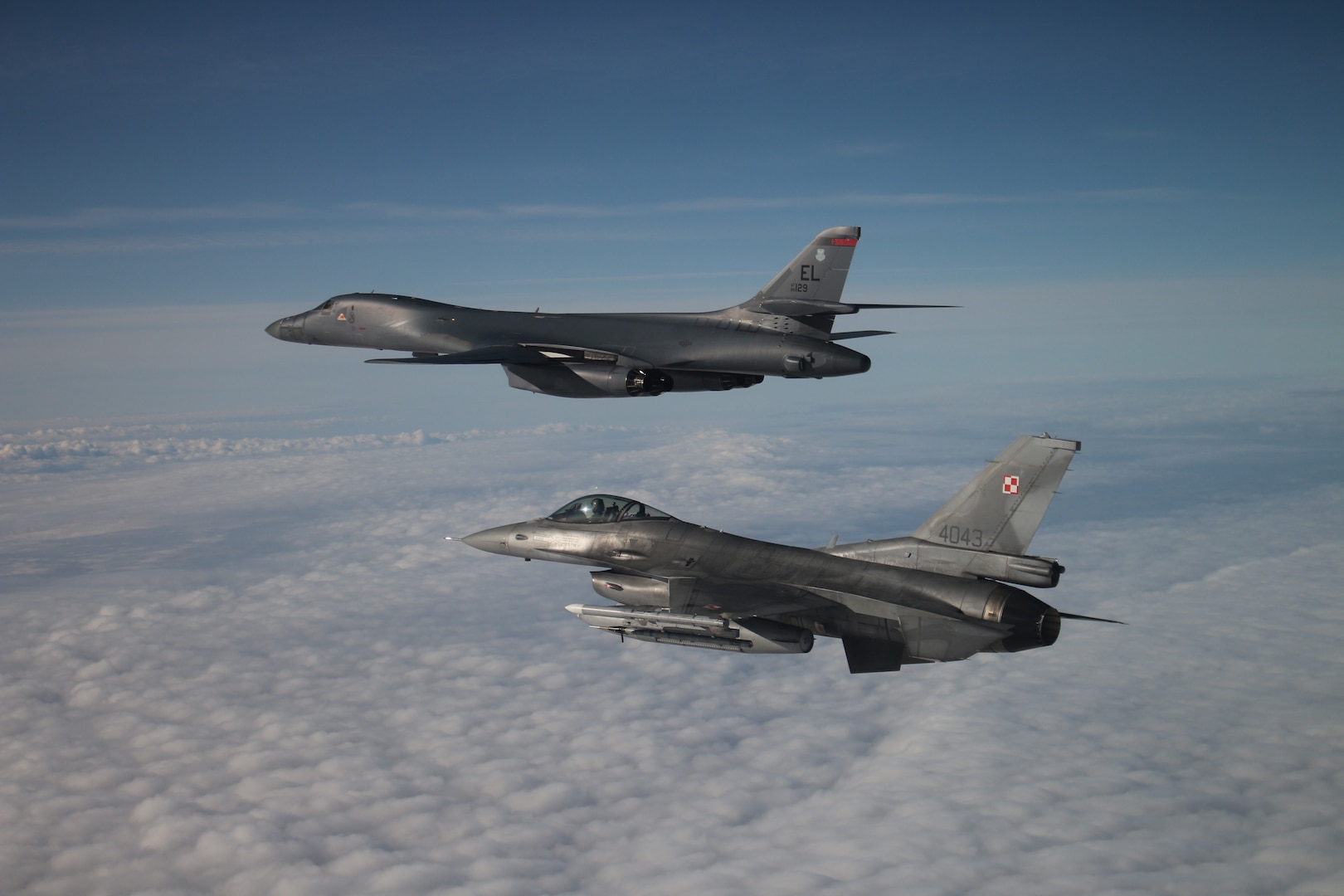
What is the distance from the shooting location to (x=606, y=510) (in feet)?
74.8

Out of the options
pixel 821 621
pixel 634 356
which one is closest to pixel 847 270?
pixel 634 356

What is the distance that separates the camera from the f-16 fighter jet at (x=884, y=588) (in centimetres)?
A: 1864

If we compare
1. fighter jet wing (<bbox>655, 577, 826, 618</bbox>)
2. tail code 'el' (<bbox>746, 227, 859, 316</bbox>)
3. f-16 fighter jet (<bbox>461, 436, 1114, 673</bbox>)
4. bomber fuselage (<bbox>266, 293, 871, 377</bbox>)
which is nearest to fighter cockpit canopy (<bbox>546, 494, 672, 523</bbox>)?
f-16 fighter jet (<bbox>461, 436, 1114, 673</bbox>)

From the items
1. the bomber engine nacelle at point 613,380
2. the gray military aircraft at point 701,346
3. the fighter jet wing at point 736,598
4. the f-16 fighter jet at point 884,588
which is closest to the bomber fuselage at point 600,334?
the gray military aircraft at point 701,346

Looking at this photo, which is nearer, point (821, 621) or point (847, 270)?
point (821, 621)

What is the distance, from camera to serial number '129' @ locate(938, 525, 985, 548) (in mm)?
19656

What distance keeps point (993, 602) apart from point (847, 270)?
10297 mm

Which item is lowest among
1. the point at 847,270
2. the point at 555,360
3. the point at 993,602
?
the point at 993,602

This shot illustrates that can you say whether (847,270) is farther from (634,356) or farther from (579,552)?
(579,552)

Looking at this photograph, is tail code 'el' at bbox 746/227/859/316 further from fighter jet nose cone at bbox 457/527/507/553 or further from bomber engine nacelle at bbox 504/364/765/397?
fighter jet nose cone at bbox 457/527/507/553

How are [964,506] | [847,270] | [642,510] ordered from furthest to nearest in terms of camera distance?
1. [847,270]
2. [642,510]
3. [964,506]

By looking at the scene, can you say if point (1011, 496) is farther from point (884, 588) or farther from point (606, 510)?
point (606, 510)

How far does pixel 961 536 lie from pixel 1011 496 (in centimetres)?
138

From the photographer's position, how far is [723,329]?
81.9ft
